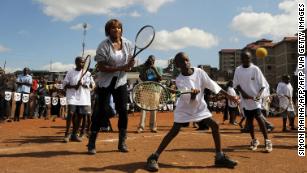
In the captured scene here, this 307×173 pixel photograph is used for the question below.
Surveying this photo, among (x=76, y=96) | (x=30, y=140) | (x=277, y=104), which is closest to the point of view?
(x=76, y=96)

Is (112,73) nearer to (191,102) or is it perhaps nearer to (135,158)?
(135,158)

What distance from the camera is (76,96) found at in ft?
28.1

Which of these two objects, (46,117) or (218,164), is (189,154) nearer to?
(218,164)

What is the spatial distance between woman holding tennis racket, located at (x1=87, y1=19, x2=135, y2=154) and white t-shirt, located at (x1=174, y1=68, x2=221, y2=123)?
3.86 feet

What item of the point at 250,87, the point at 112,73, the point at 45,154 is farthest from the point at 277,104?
the point at 45,154

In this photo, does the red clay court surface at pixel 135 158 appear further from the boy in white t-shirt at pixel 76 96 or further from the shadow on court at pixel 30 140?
the boy in white t-shirt at pixel 76 96

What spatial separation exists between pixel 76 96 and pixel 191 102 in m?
3.67

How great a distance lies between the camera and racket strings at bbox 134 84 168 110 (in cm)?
554

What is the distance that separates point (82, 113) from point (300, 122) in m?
4.62

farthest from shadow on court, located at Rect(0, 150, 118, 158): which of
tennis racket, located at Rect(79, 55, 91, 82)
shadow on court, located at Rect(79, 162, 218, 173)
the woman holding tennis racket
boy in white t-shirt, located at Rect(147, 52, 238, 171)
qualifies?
tennis racket, located at Rect(79, 55, 91, 82)

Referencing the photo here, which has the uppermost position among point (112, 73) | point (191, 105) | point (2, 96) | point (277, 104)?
point (112, 73)

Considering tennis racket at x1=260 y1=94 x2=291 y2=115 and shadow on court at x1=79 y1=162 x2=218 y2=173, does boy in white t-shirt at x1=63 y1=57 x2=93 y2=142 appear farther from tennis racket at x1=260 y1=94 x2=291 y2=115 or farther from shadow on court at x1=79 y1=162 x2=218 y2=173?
tennis racket at x1=260 y1=94 x2=291 y2=115

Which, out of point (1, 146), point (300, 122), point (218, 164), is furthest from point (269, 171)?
point (1, 146)

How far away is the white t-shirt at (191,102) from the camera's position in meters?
5.69
